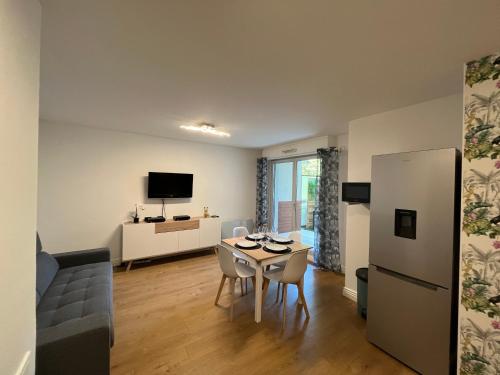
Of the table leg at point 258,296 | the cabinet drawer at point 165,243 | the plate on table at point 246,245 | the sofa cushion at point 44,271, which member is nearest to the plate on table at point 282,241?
the plate on table at point 246,245

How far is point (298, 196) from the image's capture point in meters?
4.67

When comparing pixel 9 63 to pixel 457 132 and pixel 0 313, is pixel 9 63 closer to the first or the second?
pixel 0 313

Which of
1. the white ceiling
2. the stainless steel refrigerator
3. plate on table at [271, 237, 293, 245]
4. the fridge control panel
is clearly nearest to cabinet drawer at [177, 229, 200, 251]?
plate on table at [271, 237, 293, 245]

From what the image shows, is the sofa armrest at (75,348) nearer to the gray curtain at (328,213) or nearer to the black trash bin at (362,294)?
the black trash bin at (362,294)

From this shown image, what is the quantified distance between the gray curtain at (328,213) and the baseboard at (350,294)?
771mm

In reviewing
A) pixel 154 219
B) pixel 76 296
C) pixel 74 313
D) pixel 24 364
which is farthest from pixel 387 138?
pixel 154 219

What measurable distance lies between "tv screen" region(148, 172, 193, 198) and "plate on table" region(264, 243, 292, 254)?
8.08ft

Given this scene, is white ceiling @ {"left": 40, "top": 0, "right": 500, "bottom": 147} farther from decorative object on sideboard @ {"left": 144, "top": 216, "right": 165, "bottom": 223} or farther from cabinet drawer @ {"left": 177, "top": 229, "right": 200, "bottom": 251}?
cabinet drawer @ {"left": 177, "top": 229, "right": 200, "bottom": 251}

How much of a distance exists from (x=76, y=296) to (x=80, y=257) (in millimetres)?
988

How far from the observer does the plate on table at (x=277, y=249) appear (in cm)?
249

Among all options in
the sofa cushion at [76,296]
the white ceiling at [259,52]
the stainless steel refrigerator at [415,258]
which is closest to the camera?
the white ceiling at [259,52]

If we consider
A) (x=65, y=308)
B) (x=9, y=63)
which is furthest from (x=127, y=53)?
(x=65, y=308)

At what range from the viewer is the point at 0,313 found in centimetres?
74

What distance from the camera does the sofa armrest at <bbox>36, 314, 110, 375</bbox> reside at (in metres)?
1.26
